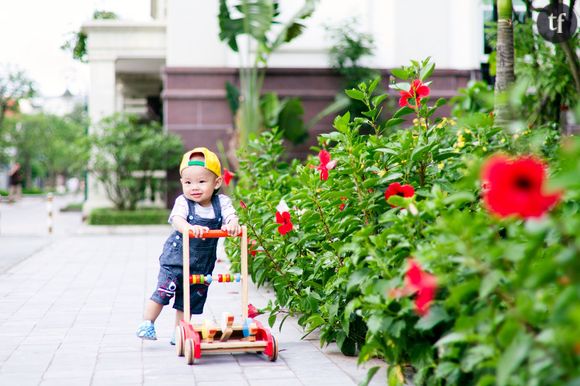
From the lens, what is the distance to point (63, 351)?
552 centimetres

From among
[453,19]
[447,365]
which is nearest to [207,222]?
[447,365]

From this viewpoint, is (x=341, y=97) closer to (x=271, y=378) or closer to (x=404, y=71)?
(x=404, y=71)

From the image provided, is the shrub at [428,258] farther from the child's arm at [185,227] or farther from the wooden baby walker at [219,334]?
the child's arm at [185,227]

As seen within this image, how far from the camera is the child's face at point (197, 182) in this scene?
554 cm

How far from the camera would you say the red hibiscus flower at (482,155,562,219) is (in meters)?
2.33

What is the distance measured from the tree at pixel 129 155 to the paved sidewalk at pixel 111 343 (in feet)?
26.0

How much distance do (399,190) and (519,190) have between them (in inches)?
91.1

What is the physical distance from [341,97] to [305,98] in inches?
41.3

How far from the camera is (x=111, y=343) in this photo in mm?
5809

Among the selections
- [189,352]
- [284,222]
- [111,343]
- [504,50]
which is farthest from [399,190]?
[504,50]

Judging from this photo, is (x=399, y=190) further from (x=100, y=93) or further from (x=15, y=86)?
(x=15, y=86)

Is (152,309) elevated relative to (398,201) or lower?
lower

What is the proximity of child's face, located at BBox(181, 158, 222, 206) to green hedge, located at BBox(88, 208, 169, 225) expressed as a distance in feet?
41.0

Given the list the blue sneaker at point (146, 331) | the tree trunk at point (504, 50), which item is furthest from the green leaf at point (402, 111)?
the tree trunk at point (504, 50)
